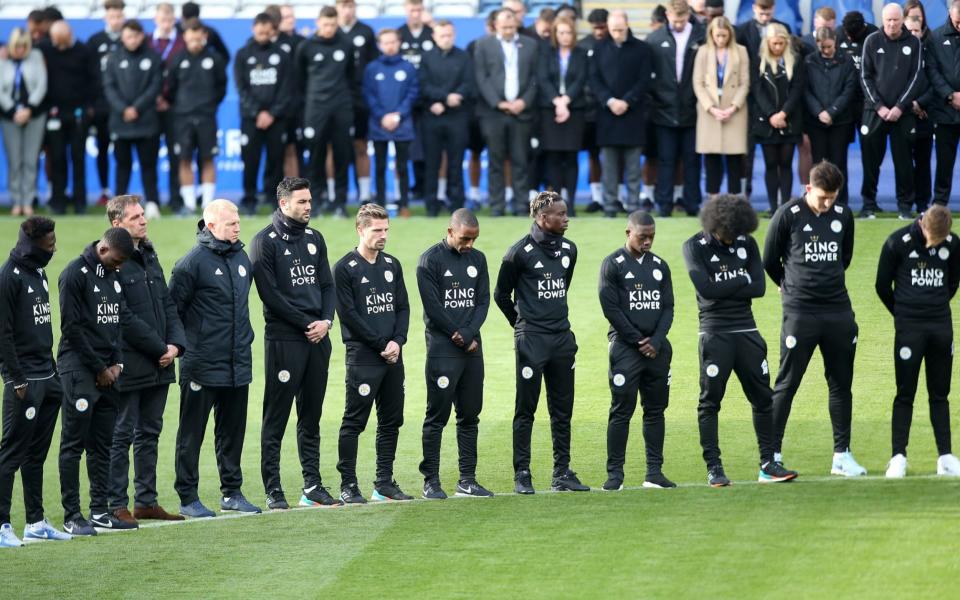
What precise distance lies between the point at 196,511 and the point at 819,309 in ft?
16.6

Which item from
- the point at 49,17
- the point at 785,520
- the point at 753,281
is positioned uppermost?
the point at 49,17

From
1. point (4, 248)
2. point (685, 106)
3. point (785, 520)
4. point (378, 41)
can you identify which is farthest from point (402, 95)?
point (785, 520)

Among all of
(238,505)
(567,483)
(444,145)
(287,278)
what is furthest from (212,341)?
(444,145)

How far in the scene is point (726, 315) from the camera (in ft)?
39.1

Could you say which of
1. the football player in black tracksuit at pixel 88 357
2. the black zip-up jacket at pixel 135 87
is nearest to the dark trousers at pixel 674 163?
the black zip-up jacket at pixel 135 87

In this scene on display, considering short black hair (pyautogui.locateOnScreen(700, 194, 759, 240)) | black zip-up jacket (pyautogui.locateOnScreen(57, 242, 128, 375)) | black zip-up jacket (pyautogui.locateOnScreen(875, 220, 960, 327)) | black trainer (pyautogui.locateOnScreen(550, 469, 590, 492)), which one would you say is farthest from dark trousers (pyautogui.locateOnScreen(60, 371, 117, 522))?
black zip-up jacket (pyautogui.locateOnScreen(875, 220, 960, 327))

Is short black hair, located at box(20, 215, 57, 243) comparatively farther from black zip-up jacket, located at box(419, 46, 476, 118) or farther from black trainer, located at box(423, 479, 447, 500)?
black zip-up jacket, located at box(419, 46, 476, 118)

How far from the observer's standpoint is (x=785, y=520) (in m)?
10.7

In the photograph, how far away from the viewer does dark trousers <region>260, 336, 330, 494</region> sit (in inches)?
464

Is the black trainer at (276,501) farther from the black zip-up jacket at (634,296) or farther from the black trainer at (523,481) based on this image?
the black zip-up jacket at (634,296)

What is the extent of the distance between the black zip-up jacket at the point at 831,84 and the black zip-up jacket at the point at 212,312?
8.06m

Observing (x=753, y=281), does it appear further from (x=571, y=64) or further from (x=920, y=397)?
(x=571, y=64)

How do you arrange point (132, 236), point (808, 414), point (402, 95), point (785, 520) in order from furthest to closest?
point (402, 95), point (808, 414), point (132, 236), point (785, 520)

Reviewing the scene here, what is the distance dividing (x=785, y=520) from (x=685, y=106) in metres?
8.27
